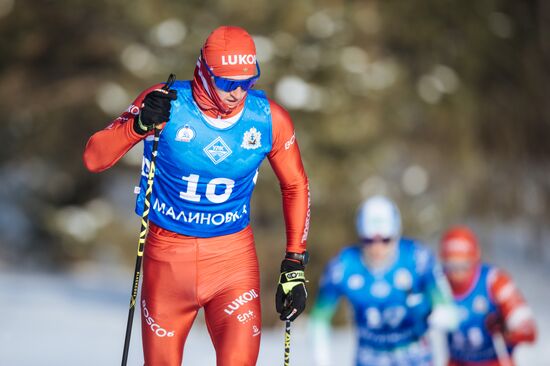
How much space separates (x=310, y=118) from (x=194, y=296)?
8.80 metres

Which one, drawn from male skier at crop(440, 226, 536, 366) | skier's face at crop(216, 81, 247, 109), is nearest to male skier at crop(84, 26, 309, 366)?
skier's face at crop(216, 81, 247, 109)

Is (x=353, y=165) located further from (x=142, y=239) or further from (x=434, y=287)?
(x=142, y=239)

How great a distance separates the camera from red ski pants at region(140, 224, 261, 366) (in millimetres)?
4621

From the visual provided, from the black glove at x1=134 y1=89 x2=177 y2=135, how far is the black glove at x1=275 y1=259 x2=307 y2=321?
97cm

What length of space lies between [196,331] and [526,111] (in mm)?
7279

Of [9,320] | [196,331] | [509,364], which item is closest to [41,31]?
[9,320]

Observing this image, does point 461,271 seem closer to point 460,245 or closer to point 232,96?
point 460,245

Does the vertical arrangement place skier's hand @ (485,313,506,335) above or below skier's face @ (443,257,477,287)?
below

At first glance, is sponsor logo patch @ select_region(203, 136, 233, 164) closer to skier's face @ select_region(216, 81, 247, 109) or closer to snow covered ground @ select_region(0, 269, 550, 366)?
skier's face @ select_region(216, 81, 247, 109)

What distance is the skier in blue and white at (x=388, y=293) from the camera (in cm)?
691

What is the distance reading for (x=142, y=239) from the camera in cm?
448

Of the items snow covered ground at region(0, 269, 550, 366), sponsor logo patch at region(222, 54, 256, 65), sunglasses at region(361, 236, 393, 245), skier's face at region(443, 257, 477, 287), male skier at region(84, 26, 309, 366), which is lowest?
male skier at region(84, 26, 309, 366)

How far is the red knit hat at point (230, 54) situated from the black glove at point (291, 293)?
986mm

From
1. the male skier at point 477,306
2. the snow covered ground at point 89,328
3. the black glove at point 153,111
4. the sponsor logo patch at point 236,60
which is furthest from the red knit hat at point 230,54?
the snow covered ground at point 89,328
